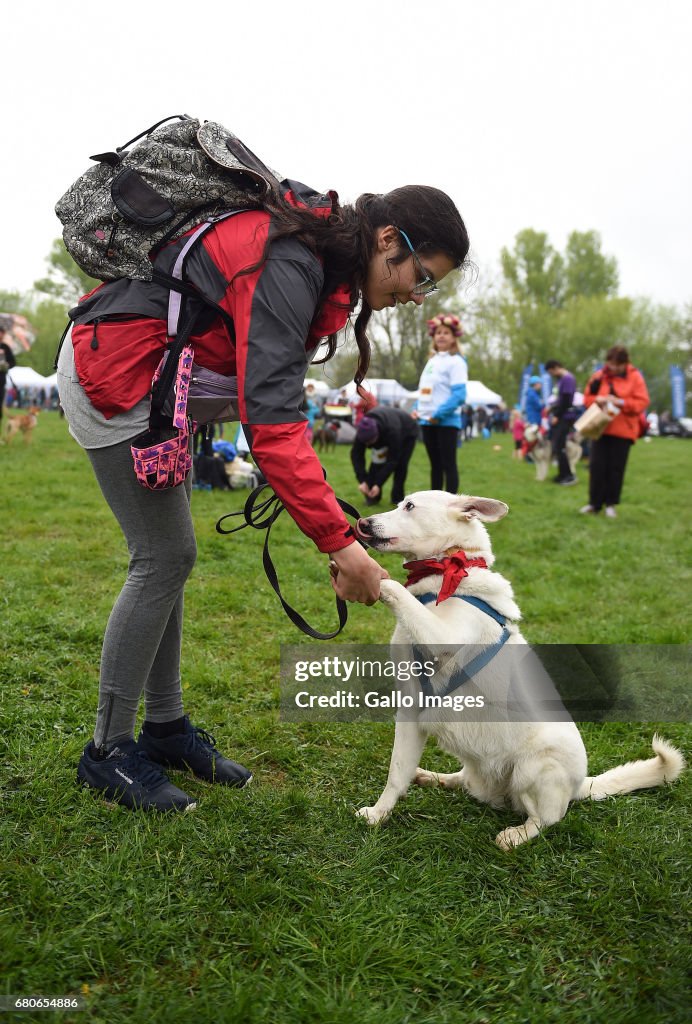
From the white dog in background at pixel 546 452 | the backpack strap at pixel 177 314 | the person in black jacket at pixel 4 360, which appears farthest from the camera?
the white dog in background at pixel 546 452

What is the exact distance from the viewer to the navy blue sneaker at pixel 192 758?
285cm

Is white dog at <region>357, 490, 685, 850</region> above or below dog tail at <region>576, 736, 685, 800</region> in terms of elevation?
above

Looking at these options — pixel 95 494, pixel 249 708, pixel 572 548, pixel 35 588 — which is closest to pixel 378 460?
pixel 572 548

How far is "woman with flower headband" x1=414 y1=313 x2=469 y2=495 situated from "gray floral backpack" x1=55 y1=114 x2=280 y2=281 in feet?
19.5

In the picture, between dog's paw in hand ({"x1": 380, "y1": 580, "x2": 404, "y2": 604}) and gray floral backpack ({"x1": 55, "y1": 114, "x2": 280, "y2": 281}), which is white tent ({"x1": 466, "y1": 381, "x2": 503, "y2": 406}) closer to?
dog's paw in hand ({"x1": 380, "y1": 580, "x2": 404, "y2": 604})

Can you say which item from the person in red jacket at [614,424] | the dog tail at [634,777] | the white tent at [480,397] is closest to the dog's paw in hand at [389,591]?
the dog tail at [634,777]

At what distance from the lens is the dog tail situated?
295cm

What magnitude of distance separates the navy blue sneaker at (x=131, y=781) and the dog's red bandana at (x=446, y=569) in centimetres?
117

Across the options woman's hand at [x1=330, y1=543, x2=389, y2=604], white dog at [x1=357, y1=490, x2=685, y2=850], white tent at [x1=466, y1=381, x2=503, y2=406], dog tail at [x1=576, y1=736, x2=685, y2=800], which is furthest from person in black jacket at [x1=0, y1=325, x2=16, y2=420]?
white tent at [x1=466, y1=381, x2=503, y2=406]

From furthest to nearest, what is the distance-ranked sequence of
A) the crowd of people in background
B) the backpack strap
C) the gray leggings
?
the crowd of people in background < the gray leggings < the backpack strap

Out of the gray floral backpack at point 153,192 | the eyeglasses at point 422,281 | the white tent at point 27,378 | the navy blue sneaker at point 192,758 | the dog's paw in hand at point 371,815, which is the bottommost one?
the dog's paw in hand at point 371,815

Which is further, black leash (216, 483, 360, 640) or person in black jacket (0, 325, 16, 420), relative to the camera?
person in black jacket (0, 325, 16, 420)

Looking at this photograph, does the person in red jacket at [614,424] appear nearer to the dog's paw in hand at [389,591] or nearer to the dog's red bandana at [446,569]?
the dog's red bandana at [446,569]

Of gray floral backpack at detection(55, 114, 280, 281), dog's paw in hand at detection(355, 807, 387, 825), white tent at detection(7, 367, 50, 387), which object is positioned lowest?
dog's paw in hand at detection(355, 807, 387, 825)
